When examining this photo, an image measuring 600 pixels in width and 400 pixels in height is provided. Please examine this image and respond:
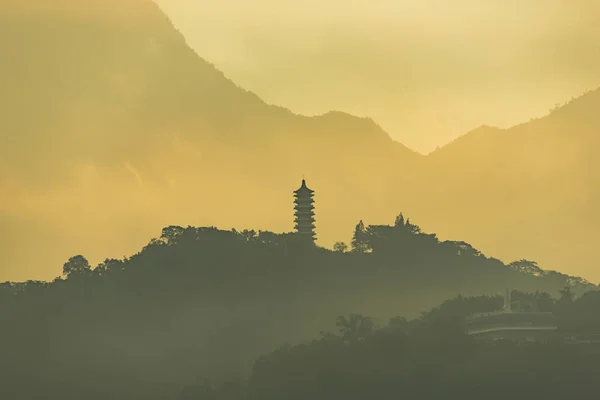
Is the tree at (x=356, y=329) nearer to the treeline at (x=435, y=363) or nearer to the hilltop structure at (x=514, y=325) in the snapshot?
the treeline at (x=435, y=363)

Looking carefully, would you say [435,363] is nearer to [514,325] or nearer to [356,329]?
[514,325]

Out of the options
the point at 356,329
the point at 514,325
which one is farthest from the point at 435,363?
the point at 356,329

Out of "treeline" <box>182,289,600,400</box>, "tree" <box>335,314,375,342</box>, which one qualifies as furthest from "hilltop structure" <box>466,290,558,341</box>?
"tree" <box>335,314,375,342</box>

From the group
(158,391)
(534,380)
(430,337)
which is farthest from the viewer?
(158,391)

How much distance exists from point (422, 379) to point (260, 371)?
745 inches

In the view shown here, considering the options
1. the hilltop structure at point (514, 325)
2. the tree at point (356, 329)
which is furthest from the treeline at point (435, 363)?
the hilltop structure at point (514, 325)

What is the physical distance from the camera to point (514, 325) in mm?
173750

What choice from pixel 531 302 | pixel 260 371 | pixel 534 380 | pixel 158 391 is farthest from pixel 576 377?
pixel 158 391

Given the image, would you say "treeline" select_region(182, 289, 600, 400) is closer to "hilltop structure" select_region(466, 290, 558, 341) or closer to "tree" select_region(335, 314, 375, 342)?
"tree" select_region(335, 314, 375, 342)

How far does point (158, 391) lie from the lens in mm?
199000

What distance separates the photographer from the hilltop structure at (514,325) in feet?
568

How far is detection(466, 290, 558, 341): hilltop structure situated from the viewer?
173 metres

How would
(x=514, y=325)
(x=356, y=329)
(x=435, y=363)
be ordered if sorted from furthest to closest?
(x=356, y=329) → (x=514, y=325) → (x=435, y=363)

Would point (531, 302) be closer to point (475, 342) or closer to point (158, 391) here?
point (475, 342)
